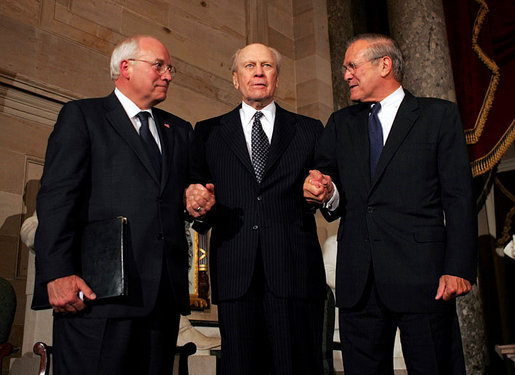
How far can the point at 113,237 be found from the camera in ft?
6.54

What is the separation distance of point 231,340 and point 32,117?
9.64ft

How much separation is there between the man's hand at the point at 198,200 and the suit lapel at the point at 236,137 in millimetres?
283

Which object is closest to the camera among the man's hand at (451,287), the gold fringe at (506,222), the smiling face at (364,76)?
the man's hand at (451,287)

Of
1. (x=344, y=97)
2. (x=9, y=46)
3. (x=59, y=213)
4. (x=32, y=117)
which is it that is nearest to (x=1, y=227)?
(x=32, y=117)

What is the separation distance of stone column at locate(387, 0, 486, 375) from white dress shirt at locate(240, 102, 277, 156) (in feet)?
12.2

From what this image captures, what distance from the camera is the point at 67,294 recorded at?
1.94 metres

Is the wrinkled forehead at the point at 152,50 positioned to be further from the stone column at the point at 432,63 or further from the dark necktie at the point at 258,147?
the stone column at the point at 432,63

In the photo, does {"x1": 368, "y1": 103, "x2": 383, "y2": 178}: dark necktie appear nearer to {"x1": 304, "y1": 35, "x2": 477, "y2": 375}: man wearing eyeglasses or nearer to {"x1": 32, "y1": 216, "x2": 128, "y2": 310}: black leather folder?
{"x1": 304, "y1": 35, "x2": 477, "y2": 375}: man wearing eyeglasses

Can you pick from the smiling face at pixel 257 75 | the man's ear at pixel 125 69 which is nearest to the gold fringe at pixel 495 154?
the smiling face at pixel 257 75

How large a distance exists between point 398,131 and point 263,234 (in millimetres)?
674

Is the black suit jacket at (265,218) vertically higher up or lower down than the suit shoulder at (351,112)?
lower down

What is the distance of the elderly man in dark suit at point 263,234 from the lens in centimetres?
220

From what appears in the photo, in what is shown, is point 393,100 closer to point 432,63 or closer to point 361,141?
point 361,141

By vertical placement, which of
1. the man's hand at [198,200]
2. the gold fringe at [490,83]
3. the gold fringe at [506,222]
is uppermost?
the gold fringe at [490,83]
